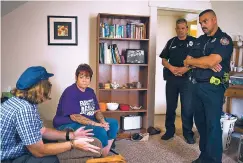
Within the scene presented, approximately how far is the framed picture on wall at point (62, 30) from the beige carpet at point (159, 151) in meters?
1.52

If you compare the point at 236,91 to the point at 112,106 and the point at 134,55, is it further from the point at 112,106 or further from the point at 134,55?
the point at 112,106

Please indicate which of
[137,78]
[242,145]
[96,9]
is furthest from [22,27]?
[242,145]

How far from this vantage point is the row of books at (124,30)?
326cm

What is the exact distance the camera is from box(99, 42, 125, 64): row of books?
10.7 feet

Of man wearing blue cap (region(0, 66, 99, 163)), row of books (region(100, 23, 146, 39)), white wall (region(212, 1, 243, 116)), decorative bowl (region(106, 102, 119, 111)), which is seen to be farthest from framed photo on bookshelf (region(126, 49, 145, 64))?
man wearing blue cap (region(0, 66, 99, 163))

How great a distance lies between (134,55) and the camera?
3371 mm

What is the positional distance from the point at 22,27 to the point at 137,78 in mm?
1706

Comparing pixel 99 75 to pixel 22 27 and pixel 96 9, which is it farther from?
pixel 22 27

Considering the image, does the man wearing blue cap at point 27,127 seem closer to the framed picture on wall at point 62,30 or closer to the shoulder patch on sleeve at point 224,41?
the shoulder patch on sleeve at point 224,41

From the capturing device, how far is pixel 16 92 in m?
1.45

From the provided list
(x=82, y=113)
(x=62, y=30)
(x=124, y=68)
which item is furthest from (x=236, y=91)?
(x=62, y=30)

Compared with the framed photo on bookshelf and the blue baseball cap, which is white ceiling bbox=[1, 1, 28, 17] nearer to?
the framed photo on bookshelf

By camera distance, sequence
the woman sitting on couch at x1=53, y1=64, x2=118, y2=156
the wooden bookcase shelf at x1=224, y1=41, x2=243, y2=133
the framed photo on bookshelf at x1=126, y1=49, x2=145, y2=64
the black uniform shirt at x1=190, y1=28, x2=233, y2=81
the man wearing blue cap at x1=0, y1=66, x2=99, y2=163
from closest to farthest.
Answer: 1. the man wearing blue cap at x1=0, y1=66, x2=99, y2=163
2. the black uniform shirt at x1=190, y1=28, x2=233, y2=81
3. the woman sitting on couch at x1=53, y1=64, x2=118, y2=156
4. the wooden bookcase shelf at x1=224, y1=41, x2=243, y2=133
5. the framed photo on bookshelf at x1=126, y1=49, x2=145, y2=64

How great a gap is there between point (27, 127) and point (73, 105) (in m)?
1.00
